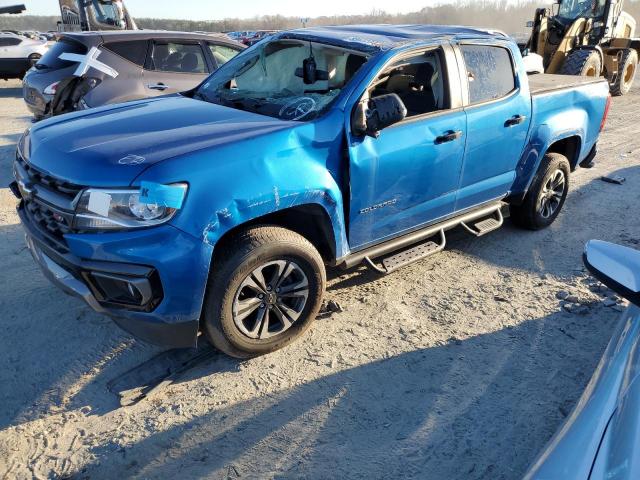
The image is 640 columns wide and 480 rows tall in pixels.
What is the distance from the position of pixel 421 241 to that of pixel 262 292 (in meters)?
1.59

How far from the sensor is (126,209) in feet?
8.24

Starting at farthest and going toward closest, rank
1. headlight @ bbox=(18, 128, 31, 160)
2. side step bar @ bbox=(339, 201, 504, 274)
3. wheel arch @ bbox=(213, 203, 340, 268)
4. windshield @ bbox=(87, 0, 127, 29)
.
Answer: windshield @ bbox=(87, 0, 127, 29) < side step bar @ bbox=(339, 201, 504, 274) < headlight @ bbox=(18, 128, 31, 160) < wheel arch @ bbox=(213, 203, 340, 268)

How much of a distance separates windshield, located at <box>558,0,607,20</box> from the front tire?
1190 centimetres

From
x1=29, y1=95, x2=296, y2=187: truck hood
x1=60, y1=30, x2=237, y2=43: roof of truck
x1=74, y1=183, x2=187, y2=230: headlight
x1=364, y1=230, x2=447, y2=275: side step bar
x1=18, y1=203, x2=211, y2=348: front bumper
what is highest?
x1=60, y1=30, x2=237, y2=43: roof of truck

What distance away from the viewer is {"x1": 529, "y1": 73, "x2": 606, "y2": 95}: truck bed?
4621 mm

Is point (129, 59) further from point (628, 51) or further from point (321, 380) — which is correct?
point (628, 51)

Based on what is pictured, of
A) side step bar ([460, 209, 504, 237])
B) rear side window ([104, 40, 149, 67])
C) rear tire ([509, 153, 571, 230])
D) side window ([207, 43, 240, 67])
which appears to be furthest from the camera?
side window ([207, 43, 240, 67])

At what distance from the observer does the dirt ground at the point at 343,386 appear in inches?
96.9

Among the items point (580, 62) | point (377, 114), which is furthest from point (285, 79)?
point (580, 62)

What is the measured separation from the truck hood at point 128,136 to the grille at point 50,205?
58mm

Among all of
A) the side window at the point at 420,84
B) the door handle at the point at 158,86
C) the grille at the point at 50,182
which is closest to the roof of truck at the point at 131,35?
the door handle at the point at 158,86

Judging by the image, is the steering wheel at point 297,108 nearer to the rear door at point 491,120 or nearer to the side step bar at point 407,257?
the side step bar at point 407,257

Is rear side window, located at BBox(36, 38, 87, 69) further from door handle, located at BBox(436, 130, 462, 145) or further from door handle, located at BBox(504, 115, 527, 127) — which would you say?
door handle, located at BBox(504, 115, 527, 127)

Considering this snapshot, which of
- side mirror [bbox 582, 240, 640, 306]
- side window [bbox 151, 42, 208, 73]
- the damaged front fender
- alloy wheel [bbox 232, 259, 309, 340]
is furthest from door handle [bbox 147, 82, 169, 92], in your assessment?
side mirror [bbox 582, 240, 640, 306]
